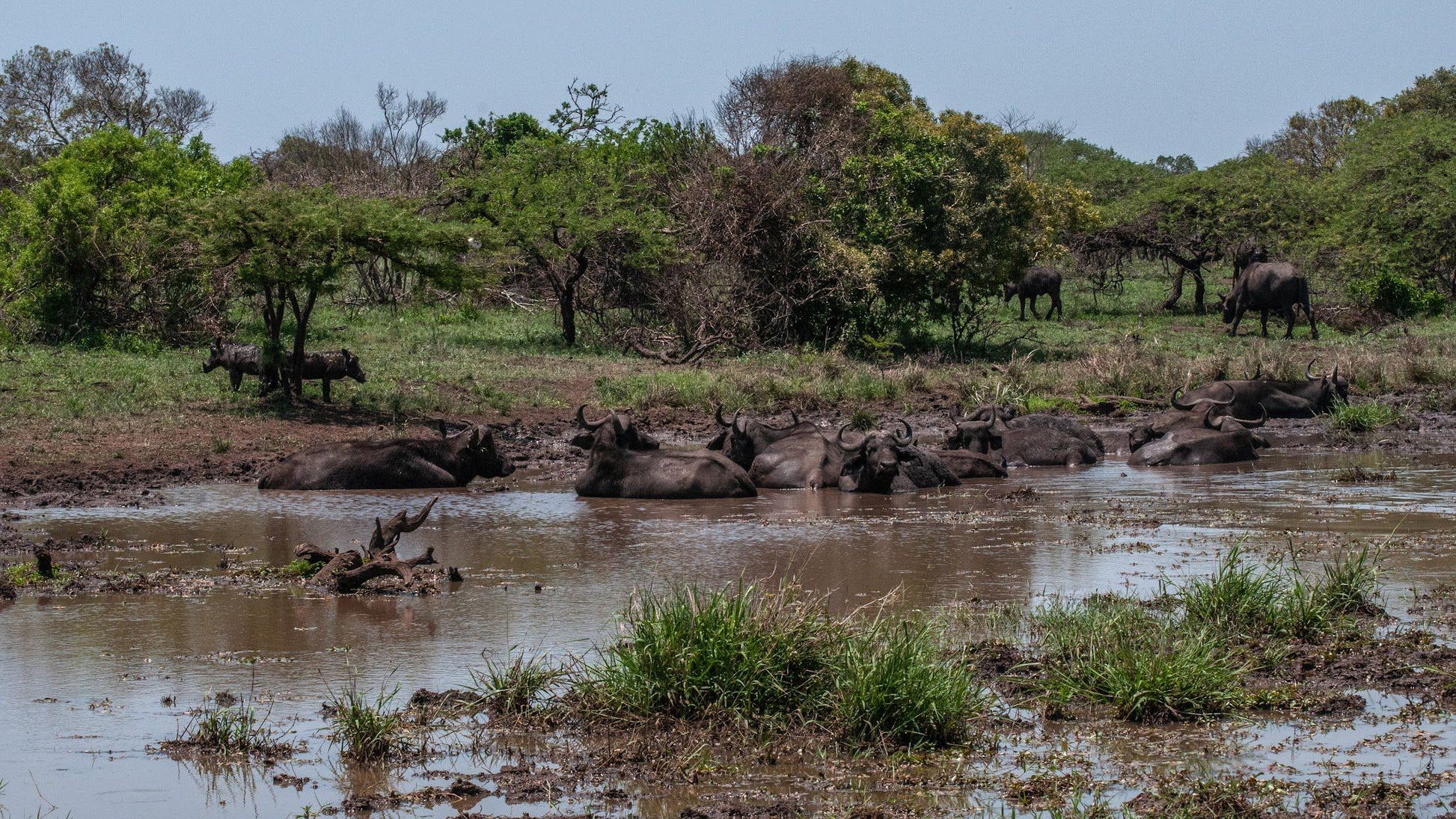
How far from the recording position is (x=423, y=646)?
7078mm

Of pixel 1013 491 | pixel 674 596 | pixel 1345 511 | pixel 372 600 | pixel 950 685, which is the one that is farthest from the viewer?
pixel 1013 491

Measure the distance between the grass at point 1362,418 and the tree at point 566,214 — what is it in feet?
41.5

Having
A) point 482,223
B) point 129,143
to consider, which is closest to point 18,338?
point 129,143

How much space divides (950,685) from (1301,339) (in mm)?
24241

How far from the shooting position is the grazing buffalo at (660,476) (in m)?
12.8

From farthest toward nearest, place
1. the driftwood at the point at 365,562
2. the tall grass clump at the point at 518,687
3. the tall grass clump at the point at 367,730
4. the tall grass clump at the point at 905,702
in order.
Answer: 1. the driftwood at the point at 365,562
2. the tall grass clump at the point at 518,687
3. the tall grass clump at the point at 905,702
4. the tall grass clump at the point at 367,730

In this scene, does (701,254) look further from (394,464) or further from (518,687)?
(518,687)

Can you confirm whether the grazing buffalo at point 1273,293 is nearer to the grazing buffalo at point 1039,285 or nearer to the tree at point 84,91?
the grazing buffalo at point 1039,285

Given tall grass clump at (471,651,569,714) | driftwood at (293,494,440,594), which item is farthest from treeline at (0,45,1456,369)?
tall grass clump at (471,651,569,714)

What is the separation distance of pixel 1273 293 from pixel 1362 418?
35.0ft

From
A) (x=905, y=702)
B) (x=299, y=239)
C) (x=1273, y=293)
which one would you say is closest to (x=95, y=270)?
(x=299, y=239)

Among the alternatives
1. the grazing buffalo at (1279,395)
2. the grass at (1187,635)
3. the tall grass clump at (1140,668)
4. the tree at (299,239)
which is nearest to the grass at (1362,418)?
the grazing buffalo at (1279,395)

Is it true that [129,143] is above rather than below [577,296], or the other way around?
above

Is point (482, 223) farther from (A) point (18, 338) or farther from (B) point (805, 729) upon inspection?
(B) point (805, 729)
